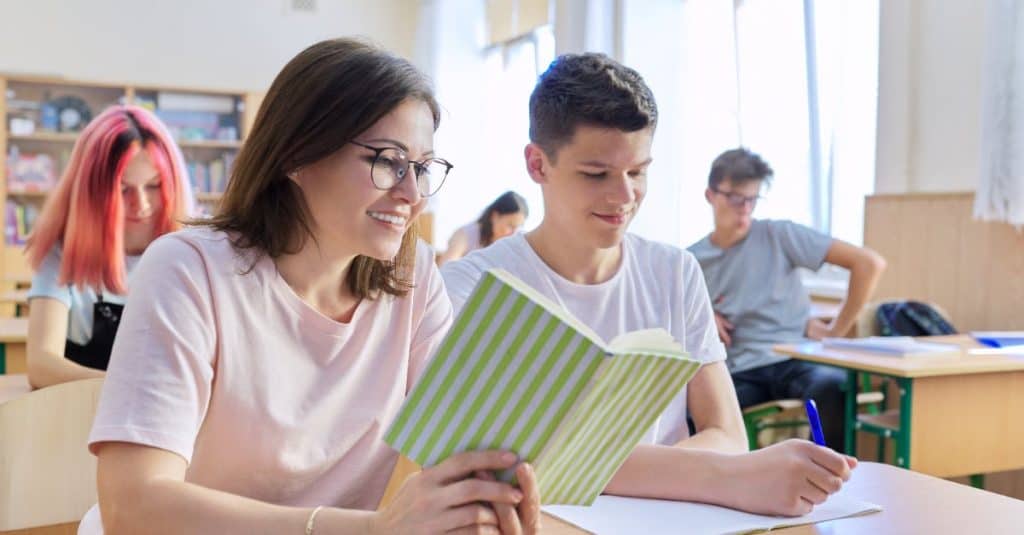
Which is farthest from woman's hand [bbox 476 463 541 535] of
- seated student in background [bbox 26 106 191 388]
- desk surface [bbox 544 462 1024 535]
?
seated student in background [bbox 26 106 191 388]

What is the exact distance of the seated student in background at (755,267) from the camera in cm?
381

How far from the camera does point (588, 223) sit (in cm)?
165

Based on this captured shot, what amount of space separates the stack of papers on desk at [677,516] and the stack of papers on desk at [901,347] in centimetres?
180

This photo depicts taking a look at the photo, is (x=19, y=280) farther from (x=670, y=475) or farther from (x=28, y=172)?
(x=670, y=475)

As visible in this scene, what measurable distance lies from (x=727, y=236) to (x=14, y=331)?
2.55 metres

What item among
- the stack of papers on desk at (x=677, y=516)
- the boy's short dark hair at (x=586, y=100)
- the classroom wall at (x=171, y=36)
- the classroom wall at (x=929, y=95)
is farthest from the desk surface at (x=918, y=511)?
the classroom wall at (x=171, y=36)

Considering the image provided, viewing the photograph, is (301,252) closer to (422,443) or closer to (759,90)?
(422,443)

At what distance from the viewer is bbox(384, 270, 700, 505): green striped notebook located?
831 millimetres

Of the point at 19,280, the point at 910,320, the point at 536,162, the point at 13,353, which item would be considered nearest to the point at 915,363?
the point at 910,320

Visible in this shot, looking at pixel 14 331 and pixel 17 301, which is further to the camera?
pixel 17 301

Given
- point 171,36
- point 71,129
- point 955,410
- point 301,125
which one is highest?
point 171,36

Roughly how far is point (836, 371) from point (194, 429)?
2.99 meters

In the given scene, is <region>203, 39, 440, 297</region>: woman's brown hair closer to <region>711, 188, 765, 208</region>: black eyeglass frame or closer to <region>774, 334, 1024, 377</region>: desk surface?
<region>774, 334, 1024, 377</region>: desk surface

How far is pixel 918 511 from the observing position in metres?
1.23
